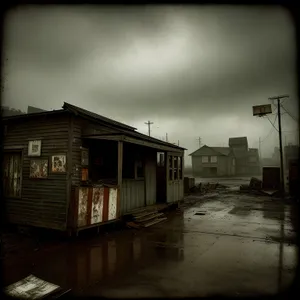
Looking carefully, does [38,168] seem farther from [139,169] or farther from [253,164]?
[253,164]


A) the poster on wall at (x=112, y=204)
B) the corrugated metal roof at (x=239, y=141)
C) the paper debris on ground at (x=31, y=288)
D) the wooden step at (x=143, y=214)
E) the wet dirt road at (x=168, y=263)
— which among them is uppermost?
the corrugated metal roof at (x=239, y=141)

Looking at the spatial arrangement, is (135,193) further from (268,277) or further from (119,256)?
(268,277)

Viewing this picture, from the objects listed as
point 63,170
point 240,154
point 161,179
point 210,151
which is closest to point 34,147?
point 63,170

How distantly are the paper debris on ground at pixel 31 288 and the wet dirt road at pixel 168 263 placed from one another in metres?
0.36

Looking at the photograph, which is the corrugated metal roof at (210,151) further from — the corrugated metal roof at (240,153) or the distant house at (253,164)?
the distant house at (253,164)

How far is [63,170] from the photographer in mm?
8195

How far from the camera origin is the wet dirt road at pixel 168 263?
4625 millimetres

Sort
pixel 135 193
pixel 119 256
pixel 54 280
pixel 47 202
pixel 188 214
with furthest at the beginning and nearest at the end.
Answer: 1. pixel 188 214
2. pixel 135 193
3. pixel 47 202
4. pixel 119 256
5. pixel 54 280

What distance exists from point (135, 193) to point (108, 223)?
266cm

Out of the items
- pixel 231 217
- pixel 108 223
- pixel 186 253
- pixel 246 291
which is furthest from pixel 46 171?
pixel 231 217

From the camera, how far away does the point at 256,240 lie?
7801 millimetres

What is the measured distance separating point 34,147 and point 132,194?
4.53 m

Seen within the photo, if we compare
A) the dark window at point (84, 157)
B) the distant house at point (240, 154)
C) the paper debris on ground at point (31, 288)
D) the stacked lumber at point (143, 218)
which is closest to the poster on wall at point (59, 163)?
the dark window at point (84, 157)

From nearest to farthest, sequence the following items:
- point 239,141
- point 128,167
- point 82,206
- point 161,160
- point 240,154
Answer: point 82,206
point 128,167
point 161,160
point 240,154
point 239,141
